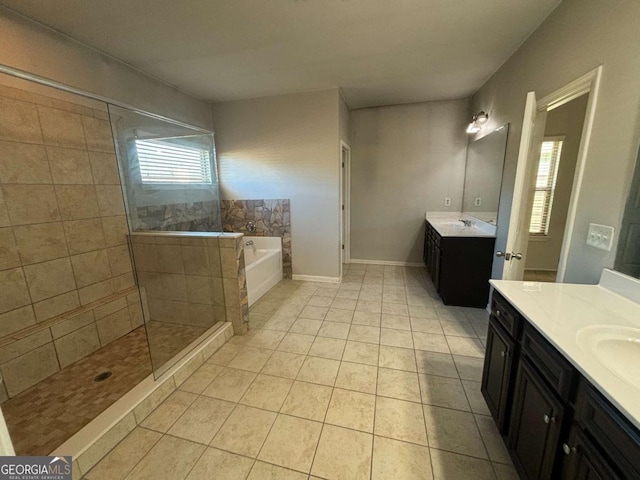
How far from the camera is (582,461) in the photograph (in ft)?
2.70

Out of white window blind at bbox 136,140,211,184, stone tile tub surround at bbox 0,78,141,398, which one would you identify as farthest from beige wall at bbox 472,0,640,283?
stone tile tub surround at bbox 0,78,141,398

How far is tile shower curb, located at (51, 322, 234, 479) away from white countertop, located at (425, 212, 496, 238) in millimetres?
2813

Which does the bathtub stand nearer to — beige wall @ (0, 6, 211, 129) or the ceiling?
beige wall @ (0, 6, 211, 129)

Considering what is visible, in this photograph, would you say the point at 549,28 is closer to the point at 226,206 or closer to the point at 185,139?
the point at 185,139

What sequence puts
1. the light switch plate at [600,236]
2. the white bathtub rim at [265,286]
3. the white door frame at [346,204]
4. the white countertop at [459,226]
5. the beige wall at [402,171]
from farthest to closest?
the white door frame at [346,204]
the beige wall at [402,171]
the white bathtub rim at [265,286]
the white countertop at [459,226]
the light switch plate at [600,236]

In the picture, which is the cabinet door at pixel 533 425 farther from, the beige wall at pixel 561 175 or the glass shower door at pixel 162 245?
the glass shower door at pixel 162 245

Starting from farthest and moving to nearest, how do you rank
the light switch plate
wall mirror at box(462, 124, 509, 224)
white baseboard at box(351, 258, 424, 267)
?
white baseboard at box(351, 258, 424, 267) < wall mirror at box(462, 124, 509, 224) < the light switch plate

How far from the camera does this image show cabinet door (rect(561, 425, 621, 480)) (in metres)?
0.74

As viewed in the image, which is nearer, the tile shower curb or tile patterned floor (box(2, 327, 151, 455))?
the tile shower curb

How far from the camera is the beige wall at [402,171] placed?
3.99 meters

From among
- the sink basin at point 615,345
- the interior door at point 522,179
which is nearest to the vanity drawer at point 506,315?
the sink basin at point 615,345

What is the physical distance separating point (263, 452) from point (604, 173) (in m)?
2.39

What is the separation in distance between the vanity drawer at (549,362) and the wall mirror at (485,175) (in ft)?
→ 6.70

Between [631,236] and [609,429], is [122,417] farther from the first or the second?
[631,236]
